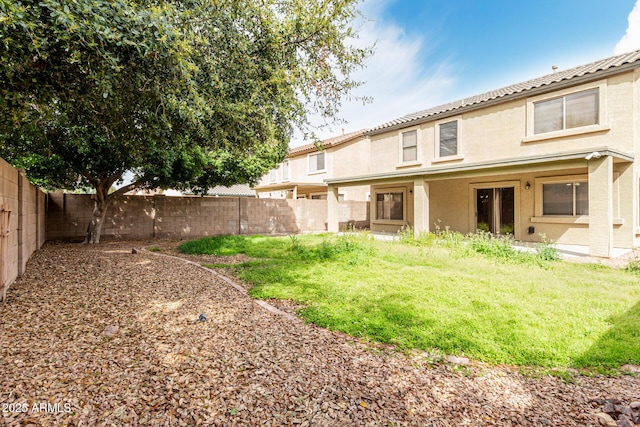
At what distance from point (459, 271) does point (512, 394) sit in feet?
14.0

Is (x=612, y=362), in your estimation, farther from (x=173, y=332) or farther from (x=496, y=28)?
(x=496, y=28)

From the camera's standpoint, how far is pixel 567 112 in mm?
10031

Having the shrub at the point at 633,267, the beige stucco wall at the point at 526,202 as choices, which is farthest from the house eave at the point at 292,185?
→ the shrub at the point at 633,267

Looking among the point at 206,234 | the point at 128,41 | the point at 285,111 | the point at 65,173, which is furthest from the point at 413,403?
the point at 206,234

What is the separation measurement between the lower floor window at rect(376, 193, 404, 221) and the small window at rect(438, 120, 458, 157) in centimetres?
357

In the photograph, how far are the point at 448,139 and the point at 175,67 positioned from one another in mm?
11709

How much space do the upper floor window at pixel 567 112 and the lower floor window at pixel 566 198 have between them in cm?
200

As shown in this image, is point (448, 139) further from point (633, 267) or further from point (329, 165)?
point (329, 165)

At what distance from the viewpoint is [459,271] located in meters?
6.70

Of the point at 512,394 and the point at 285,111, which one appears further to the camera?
the point at 285,111

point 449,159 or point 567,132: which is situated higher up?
point 567,132

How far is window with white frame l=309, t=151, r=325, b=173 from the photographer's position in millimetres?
20627

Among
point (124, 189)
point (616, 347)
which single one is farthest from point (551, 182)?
point (124, 189)

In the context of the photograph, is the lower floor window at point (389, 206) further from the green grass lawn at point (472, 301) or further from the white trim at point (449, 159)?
the green grass lawn at point (472, 301)
